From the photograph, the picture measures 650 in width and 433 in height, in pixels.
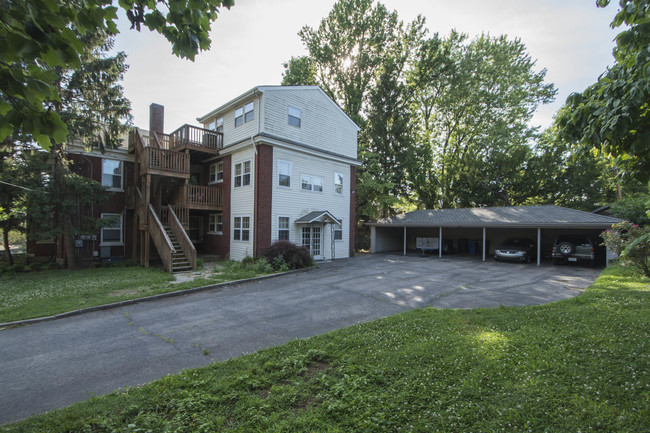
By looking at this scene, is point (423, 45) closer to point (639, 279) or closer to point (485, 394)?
point (639, 279)

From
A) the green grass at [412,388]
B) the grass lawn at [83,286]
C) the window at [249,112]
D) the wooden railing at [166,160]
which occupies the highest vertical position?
the window at [249,112]

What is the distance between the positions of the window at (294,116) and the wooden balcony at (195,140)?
14.1ft

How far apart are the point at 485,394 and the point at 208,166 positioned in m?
19.4

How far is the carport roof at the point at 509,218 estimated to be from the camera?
16.0 meters

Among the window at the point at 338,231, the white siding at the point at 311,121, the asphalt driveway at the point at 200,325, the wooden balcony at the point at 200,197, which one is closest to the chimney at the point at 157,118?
the wooden balcony at the point at 200,197

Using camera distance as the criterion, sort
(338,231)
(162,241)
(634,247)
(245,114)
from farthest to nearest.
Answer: (338,231)
(245,114)
(162,241)
(634,247)

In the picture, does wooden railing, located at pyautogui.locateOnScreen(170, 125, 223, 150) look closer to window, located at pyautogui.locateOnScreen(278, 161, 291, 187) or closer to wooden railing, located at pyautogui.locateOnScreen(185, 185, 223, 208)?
wooden railing, located at pyautogui.locateOnScreen(185, 185, 223, 208)

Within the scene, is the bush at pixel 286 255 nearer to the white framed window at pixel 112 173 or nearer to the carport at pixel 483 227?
the carport at pixel 483 227

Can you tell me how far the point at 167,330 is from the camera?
6332mm

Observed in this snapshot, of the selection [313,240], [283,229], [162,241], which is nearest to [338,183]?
[313,240]

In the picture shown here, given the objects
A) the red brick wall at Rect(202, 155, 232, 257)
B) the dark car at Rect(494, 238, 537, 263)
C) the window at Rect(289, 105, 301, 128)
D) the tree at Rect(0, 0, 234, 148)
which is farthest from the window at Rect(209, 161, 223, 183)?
the dark car at Rect(494, 238, 537, 263)

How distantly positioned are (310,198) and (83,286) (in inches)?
428

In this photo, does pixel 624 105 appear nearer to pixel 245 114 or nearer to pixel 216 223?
pixel 245 114

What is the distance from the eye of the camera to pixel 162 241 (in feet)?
45.5
